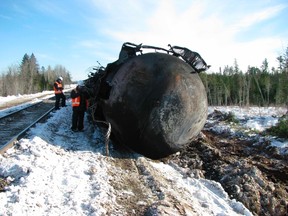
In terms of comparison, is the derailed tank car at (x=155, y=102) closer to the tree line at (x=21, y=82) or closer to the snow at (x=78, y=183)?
the snow at (x=78, y=183)

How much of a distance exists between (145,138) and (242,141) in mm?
5418

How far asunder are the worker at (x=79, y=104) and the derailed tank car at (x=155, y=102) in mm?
2500

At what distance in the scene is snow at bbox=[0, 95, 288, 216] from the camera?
168 inches

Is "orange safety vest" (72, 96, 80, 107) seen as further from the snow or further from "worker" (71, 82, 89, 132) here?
the snow

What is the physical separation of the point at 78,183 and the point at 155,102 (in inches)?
79.0

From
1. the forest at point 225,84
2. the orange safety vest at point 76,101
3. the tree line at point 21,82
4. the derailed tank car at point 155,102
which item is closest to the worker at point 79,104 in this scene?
the orange safety vest at point 76,101

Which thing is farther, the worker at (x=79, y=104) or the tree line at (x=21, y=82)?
the tree line at (x=21, y=82)

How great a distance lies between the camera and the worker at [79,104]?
29.7 ft

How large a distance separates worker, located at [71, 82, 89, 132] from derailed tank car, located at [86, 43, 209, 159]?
2500 millimetres

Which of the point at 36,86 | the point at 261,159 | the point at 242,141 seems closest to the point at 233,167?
the point at 261,159

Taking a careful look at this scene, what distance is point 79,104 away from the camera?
9.16 meters

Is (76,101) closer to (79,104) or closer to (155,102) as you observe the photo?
(79,104)

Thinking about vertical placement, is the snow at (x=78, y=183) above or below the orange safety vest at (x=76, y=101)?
below

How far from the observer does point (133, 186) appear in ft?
17.5
